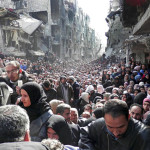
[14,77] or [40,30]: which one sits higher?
[40,30]

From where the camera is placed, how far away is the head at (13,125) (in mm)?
1443

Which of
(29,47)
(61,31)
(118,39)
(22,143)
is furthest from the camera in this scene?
(61,31)

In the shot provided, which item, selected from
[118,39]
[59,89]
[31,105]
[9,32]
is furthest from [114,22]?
[31,105]

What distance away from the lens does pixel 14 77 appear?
3775 mm

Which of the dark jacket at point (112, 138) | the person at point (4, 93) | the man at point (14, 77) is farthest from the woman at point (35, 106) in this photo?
the man at point (14, 77)

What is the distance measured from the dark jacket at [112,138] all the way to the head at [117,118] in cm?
8

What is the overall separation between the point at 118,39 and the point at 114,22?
11.8 ft

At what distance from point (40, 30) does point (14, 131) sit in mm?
38406

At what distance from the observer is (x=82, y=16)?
7262cm

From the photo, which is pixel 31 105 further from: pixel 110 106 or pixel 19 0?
pixel 19 0

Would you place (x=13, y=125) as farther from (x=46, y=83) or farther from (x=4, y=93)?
(x=46, y=83)

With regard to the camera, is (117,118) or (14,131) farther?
(117,118)

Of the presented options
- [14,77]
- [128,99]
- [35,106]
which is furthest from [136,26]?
[35,106]

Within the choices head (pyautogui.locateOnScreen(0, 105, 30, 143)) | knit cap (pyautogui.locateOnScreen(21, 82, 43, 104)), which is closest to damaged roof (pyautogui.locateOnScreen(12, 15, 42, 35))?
knit cap (pyautogui.locateOnScreen(21, 82, 43, 104))
